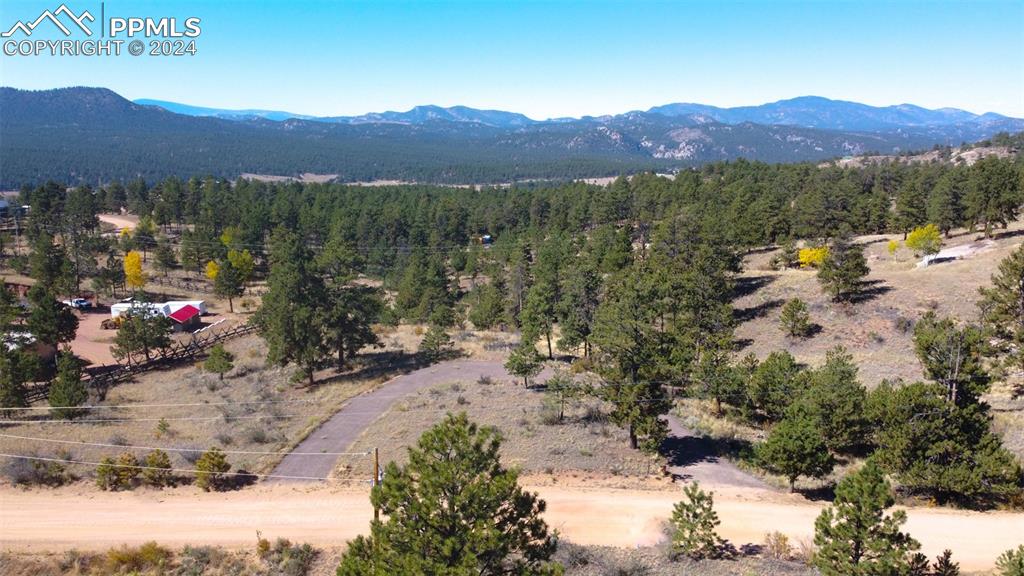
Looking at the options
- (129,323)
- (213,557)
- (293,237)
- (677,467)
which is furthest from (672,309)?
(129,323)

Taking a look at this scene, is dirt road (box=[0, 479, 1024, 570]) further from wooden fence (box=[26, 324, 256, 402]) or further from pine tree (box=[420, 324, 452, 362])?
pine tree (box=[420, 324, 452, 362])

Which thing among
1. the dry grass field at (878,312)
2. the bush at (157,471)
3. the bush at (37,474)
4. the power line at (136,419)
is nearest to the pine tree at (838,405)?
the dry grass field at (878,312)

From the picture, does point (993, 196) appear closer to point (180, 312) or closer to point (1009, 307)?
point (1009, 307)

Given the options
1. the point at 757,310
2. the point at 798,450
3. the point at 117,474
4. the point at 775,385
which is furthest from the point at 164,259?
the point at 798,450

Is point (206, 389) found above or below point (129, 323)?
below

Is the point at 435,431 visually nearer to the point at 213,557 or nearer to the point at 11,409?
the point at 213,557

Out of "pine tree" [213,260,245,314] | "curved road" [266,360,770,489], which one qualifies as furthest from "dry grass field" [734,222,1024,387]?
"pine tree" [213,260,245,314]

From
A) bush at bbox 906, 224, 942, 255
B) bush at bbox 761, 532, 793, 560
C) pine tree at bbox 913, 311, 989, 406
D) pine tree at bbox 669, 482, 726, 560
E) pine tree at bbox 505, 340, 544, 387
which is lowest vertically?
bush at bbox 761, 532, 793, 560

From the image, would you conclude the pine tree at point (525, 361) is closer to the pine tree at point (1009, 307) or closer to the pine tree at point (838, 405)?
the pine tree at point (838, 405)
